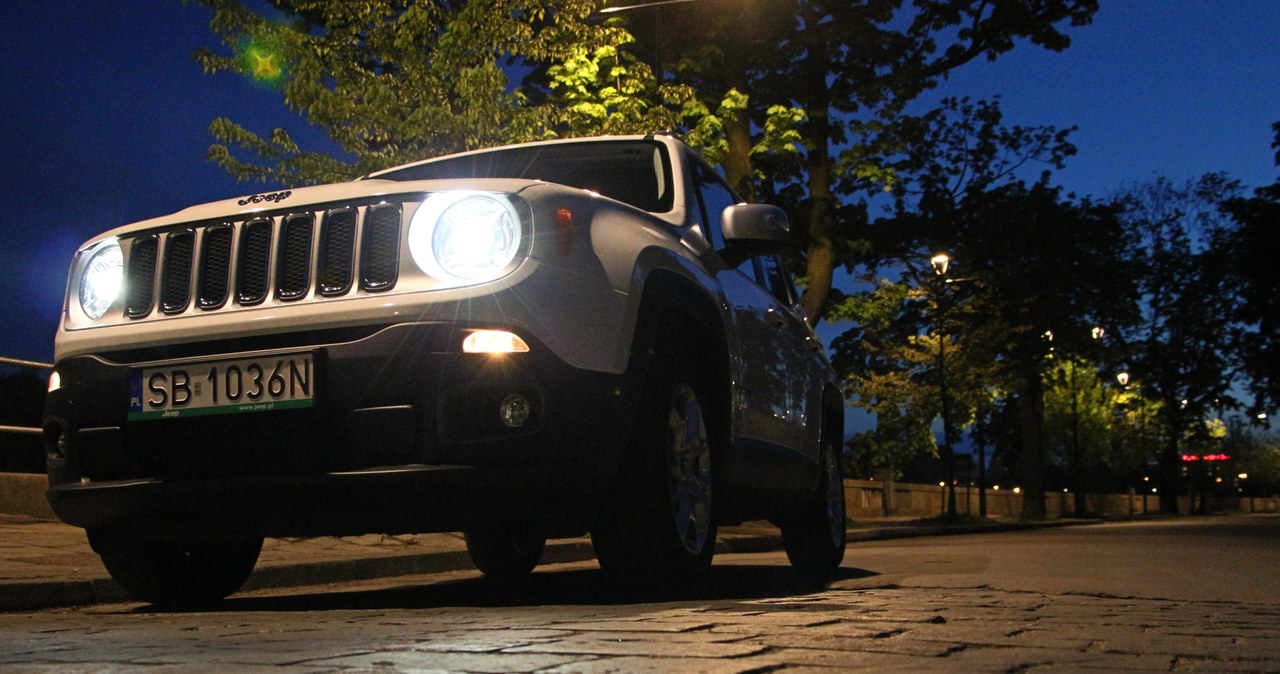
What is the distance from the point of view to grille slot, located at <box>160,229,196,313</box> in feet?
18.5

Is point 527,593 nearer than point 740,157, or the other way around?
point 527,593

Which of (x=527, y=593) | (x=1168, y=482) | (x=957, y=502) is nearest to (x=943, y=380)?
(x=957, y=502)

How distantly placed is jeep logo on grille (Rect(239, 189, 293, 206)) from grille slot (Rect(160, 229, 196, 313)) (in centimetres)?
24

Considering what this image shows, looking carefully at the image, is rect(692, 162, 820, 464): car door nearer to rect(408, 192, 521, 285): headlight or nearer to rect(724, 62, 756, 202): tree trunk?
rect(408, 192, 521, 285): headlight

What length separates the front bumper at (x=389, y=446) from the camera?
503cm

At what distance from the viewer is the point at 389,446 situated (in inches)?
199

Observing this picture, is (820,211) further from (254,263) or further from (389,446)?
(389,446)

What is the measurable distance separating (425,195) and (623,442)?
1.15 metres

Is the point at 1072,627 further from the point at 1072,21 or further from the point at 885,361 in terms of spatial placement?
the point at 885,361

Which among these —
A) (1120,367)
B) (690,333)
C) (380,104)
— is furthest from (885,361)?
(690,333)

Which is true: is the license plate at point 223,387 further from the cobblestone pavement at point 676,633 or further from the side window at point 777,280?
the side window at point 777,280

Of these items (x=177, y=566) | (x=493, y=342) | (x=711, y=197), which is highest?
(x=711, y=197)

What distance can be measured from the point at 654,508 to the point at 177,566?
219 cm

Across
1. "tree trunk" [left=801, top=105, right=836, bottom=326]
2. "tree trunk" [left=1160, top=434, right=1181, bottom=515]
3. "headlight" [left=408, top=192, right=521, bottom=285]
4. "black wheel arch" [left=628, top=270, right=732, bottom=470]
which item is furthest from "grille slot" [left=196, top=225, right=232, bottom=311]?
"tree trunk" [left=1160, top=434, right=1181, bottom=515]
